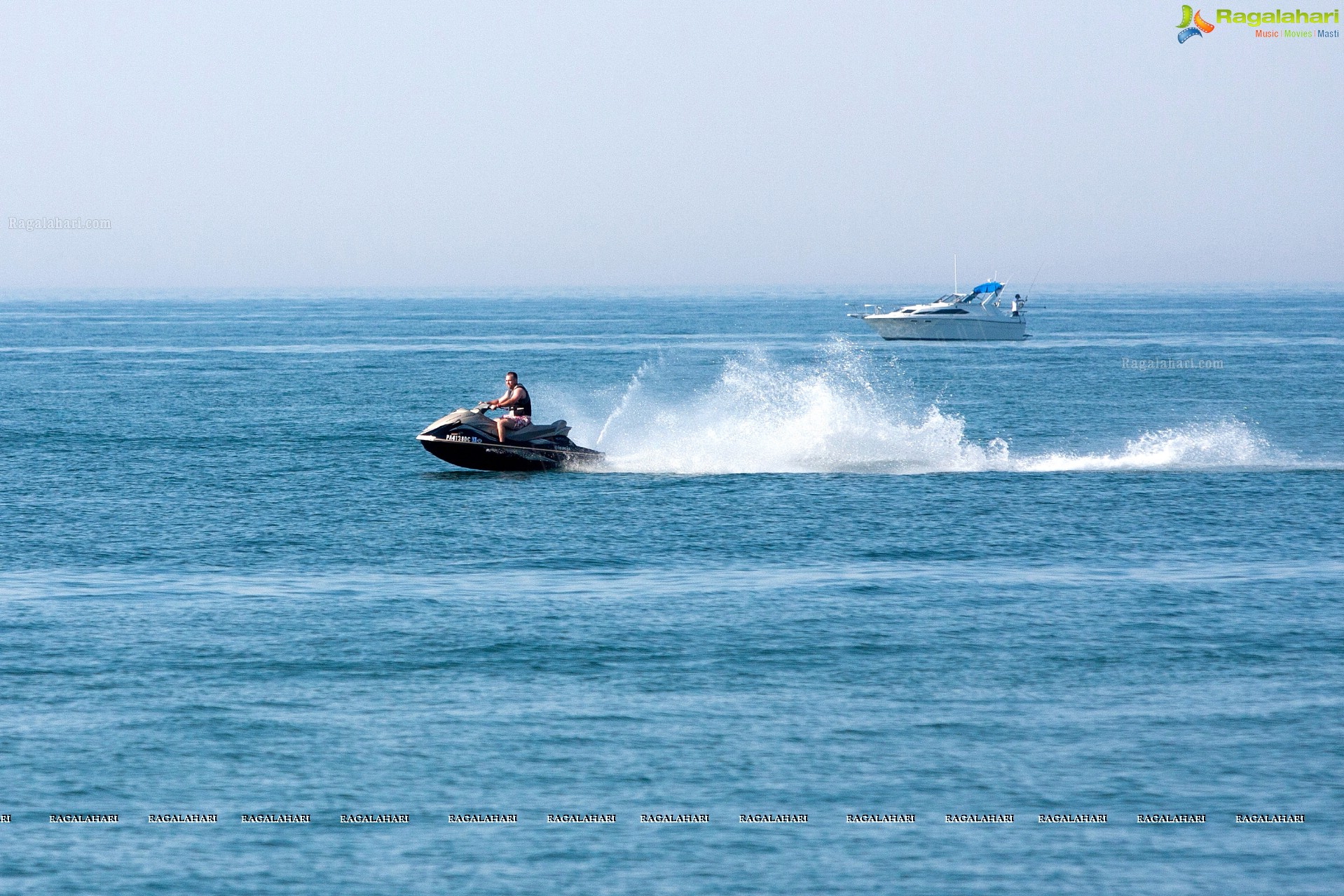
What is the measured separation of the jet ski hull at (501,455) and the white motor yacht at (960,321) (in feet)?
247

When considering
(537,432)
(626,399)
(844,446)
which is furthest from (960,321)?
(537,432)

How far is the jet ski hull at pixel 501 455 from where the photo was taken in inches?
1464

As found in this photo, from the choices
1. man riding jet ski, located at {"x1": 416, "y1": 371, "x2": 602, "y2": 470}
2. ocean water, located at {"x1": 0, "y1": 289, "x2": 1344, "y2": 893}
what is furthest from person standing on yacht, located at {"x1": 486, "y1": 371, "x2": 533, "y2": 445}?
ocean water, located at {"x1": 0, "y1": 289, "x2": 1344, "y2": 893}

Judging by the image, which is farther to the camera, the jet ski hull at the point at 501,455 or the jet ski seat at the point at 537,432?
the jet ski seat at the point at 537,432

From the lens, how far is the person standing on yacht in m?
36.1

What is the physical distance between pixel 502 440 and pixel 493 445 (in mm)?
259

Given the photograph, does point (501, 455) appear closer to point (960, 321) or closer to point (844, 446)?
point (844, 446)

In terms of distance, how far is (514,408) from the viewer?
121ft

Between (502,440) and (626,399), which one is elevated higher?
(502,440)

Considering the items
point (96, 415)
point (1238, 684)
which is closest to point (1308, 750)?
point (1238, 684)

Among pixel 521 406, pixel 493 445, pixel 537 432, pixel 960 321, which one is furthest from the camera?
pixel 960 321

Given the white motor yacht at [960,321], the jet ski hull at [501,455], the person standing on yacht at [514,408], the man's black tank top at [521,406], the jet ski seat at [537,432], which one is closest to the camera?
the person standing on yacht at [514,408]

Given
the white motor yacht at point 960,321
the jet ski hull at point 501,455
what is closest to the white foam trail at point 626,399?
the jet ski hull at point 501,455

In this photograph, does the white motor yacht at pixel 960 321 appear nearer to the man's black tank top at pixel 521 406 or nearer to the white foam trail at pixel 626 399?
the white foam trail at pixel 626 399
